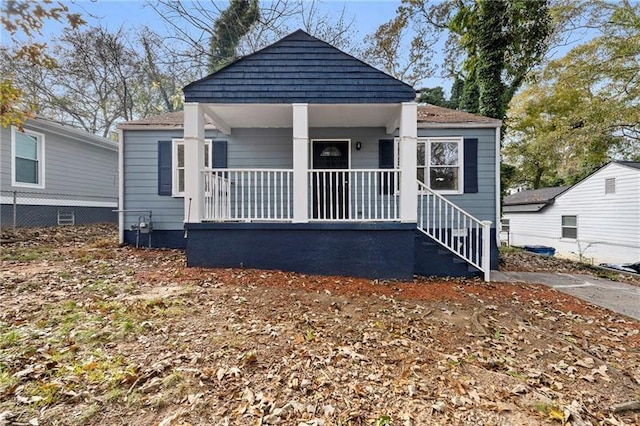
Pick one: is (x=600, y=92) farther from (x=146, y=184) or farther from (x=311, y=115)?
(x=146, y=184)

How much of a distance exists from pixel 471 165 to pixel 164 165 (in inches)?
311

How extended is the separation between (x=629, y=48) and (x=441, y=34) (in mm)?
7549

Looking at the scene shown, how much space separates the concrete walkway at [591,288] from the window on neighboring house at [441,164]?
94.9 inches

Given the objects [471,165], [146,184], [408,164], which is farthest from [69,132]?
[471,165]

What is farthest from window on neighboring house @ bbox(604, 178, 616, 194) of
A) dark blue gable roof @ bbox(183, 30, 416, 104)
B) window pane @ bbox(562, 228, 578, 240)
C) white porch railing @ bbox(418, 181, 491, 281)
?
dark blue gable roof @ bbox(183, 30, 416, 104)

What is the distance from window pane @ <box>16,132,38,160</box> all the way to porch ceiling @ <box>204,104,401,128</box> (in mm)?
6852

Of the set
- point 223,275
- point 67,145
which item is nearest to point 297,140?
point 223,275

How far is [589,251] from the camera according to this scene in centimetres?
1446

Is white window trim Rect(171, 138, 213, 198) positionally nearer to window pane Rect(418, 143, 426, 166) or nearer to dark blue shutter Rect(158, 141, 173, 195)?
dark blue shutter Rect(158, 141, 173, 195)

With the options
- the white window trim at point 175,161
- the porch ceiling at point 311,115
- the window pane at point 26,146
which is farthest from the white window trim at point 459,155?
the window pane at point 26,146

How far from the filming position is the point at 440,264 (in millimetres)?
6348

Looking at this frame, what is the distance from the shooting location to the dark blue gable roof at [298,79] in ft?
19.0

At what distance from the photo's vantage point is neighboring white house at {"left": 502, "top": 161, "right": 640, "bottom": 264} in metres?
12.4

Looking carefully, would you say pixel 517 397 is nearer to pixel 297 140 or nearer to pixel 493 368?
pixel 493 368
